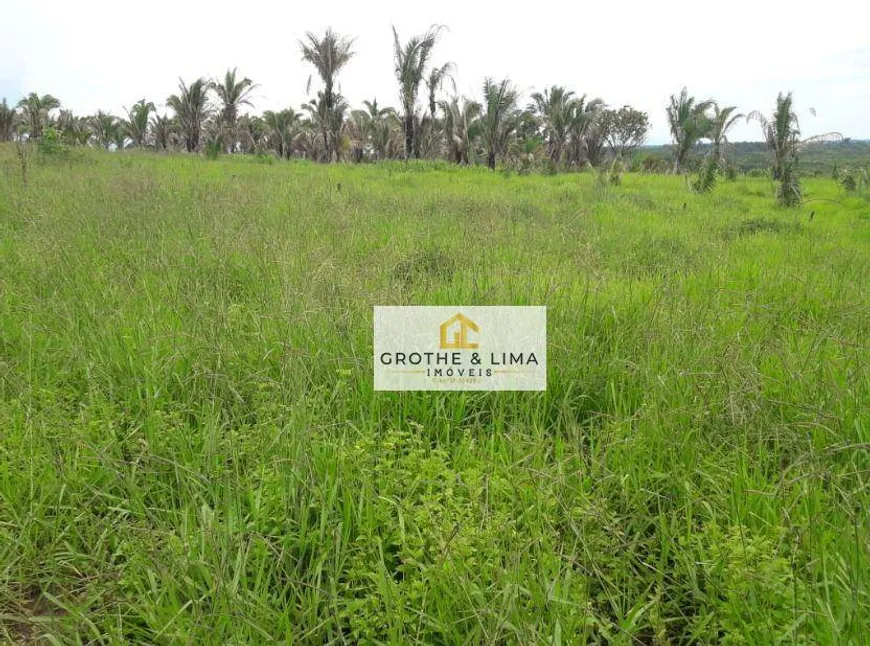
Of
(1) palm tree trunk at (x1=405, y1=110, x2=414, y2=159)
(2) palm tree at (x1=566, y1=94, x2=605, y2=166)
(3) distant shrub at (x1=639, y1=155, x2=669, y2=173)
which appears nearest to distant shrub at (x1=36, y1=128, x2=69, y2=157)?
(1) palm tree trunk at (x1=405, y1=110, x2=414, y2=159)

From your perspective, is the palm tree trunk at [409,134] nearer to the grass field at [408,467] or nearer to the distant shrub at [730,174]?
the distant shrub at [730,174]

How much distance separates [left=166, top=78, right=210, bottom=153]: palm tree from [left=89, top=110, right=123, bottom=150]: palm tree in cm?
1387

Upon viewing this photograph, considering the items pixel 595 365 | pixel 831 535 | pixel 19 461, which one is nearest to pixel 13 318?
pixel 19 461

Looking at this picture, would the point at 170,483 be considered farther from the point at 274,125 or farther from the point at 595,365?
the point at 274,125

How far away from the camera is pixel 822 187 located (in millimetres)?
13492

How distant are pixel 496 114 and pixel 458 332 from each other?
817 inches

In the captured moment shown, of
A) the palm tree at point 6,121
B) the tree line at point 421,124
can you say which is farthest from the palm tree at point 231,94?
the palm tree at point 6,121

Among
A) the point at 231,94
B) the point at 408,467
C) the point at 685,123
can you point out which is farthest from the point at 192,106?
the point at 408,467

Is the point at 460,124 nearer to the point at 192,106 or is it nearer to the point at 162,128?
the point at 192,106

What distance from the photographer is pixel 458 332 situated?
2.75 meters

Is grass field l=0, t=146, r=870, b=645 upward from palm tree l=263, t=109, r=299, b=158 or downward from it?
downward

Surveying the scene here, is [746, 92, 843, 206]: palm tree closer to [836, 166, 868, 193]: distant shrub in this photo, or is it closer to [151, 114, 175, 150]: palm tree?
[836, 166, 868, 193]: distant shrub

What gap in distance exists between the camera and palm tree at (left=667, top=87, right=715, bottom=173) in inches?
818

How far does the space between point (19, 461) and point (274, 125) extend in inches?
1529
